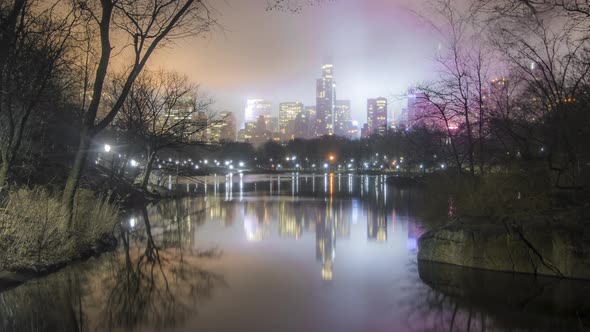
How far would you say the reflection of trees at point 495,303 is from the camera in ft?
25.3

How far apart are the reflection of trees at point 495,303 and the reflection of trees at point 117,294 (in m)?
4.46

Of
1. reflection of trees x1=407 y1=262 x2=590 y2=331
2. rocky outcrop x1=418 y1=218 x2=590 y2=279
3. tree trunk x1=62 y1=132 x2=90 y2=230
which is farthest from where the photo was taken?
tree trunk x1=62 y1=132 x2=90 y2=230

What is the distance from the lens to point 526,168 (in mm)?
14477

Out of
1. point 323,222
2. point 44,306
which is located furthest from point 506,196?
point 44,306

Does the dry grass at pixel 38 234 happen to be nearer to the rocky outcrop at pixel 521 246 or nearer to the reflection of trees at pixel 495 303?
the reflection of trees at pixel 495 303

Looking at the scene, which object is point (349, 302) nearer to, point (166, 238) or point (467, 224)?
point (467, 224)

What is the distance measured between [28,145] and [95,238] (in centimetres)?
1202

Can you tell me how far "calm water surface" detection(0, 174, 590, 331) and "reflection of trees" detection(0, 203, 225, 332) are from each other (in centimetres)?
2

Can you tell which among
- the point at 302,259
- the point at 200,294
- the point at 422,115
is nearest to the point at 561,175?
the point at 422,115

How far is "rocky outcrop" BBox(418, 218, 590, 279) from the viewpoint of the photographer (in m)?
10.4

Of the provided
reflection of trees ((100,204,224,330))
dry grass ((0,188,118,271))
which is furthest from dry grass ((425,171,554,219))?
dry grass ((0,188,118,271))

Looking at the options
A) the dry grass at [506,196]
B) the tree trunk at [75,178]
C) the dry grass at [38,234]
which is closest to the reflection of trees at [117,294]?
the dry grass at [38,234]

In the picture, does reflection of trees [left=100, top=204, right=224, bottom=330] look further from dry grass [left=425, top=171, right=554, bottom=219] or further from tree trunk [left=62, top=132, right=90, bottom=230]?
dry grass [left=425, top=171, right=554, bottom=219]

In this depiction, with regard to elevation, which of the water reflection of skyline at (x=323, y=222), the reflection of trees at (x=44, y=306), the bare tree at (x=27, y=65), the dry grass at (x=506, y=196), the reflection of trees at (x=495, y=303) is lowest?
the reflection of trees at (x=495, y=303)
